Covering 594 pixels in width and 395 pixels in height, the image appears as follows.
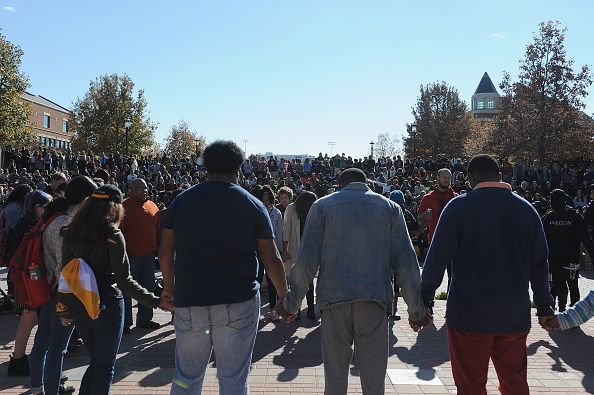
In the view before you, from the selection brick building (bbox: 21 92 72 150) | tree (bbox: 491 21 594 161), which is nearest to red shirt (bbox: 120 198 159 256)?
tree (bbox: 491 21 594 161)

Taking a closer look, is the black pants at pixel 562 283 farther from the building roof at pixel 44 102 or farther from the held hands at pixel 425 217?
the building roof at pixel 44 102

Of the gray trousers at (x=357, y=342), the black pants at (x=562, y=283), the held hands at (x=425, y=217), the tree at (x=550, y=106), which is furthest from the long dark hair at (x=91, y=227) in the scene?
the tree at (x=550, y=106)

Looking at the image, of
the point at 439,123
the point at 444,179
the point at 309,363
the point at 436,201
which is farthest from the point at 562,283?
the point at 439,123

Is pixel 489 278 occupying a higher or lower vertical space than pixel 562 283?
higher

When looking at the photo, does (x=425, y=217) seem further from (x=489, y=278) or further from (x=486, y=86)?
(x=486, y=86)

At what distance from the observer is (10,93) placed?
124ft

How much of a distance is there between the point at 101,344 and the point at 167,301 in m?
0.53

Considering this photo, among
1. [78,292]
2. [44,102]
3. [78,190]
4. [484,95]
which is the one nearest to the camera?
[78,292]

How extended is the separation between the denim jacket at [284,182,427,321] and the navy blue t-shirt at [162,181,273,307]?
0.38 metres

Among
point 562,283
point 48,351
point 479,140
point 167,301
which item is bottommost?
point 562,283

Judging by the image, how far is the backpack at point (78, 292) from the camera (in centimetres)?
364

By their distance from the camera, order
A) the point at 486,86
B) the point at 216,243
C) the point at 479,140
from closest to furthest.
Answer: the point at 216,243
the point at 479,140
the point at 486,86

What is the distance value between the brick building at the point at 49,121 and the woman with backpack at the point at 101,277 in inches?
2963

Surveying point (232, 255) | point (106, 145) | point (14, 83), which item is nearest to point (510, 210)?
point (232, 255)
